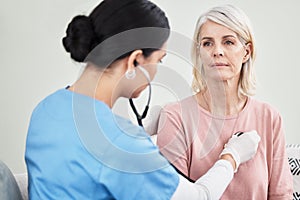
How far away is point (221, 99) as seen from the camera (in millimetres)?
1595

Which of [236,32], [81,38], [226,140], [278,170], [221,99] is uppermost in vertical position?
[81,38]

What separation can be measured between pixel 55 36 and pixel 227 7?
1110 mm

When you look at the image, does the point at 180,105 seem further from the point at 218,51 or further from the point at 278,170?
the point at 278,170

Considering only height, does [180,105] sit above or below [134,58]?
below

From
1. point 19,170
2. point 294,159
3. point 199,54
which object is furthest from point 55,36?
point 294,159

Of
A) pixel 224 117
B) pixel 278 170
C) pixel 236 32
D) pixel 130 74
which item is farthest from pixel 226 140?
pixel 130 74

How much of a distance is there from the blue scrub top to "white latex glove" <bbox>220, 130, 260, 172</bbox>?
35 cm

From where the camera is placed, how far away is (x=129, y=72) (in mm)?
1057

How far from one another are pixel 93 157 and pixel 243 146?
56 centimetres

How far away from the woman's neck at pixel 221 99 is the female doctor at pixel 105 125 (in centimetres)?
51

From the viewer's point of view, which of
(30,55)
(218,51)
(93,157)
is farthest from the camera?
(30,55)

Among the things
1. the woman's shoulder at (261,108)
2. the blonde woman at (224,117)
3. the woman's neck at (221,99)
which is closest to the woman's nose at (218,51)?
the blonde woman at (224,117)

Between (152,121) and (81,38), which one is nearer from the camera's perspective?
(81,38)

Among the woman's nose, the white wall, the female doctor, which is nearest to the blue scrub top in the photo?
the female doctor
